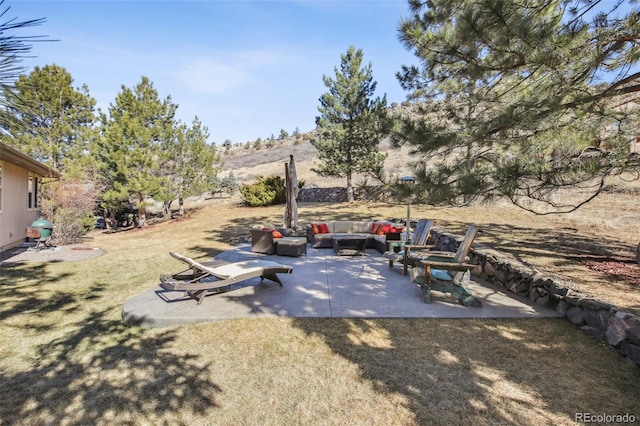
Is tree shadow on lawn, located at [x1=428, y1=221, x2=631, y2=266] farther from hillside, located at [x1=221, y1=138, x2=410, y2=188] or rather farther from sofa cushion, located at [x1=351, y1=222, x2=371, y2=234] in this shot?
hillside, located at [x1=221, y1=138, x2=410, y2=188]

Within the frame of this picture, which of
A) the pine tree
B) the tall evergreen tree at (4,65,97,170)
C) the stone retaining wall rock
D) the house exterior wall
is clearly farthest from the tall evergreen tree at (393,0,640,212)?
the tall evergreen tree at (4,65,97,170)

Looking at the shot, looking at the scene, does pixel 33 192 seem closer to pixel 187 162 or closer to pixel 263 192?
pixel 187 162

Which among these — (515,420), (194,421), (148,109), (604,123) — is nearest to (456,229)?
(604,123)

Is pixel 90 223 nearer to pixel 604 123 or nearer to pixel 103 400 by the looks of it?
pixel 103 400

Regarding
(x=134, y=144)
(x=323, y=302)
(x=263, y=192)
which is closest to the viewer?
(x=323, y=302)

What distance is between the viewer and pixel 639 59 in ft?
15.3

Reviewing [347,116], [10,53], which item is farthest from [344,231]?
[347,116]

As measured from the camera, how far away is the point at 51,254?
375 inches

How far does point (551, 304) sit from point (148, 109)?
2107 cm

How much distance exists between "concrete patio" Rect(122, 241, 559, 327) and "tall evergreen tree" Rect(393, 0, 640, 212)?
1.69 meters

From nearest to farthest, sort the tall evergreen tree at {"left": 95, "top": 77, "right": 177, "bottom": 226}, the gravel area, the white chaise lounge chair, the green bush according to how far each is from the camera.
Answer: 1. the white chaise lounge chair
2. the gravel area
3. the tall evergreen tree at {"left": 95, "top": 77, "right": 177, "bottom": 226}
4. the green bush

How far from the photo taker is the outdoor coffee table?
843 centimetres

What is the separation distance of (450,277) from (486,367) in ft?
6.91

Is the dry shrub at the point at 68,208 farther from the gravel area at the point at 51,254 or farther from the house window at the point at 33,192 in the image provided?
the gravel area at the point at 51,254
